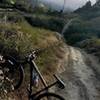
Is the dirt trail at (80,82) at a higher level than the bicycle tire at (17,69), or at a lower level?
lower

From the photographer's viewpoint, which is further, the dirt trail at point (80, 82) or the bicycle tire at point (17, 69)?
the dirt trail at point (80, 82)

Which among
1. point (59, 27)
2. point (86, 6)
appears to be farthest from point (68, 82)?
point (86, 6)

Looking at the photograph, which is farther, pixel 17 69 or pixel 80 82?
pixel 80 82

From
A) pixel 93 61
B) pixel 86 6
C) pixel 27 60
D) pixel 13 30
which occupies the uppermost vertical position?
pixel 27 60

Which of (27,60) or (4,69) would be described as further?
(4,69)

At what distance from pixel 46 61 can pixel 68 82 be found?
127 cm

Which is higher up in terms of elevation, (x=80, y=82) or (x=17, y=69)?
(x=17, y=69)

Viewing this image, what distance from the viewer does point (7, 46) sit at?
1467 centimetres

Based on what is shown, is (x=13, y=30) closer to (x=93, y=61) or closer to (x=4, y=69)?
(x=4, y=69)

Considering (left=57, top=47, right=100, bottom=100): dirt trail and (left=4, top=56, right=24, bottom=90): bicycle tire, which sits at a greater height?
(left=4, top=56, right=24, bottom=90): bicycle tire

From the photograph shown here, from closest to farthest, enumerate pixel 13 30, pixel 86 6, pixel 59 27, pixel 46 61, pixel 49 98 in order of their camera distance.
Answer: pixel 49 98, pixel 13 30, pixel 46 61, pixel 59 27, pixel 86 6

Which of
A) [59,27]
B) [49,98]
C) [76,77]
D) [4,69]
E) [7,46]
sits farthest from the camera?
[59,27]

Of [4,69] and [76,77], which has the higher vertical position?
[4,69]

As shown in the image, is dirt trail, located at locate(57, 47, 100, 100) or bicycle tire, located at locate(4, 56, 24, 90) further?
dirt trail, located at locate(57, 47, 100, 100)
